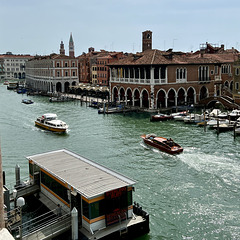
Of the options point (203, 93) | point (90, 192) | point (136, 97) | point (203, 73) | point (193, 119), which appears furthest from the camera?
point (203, 93)

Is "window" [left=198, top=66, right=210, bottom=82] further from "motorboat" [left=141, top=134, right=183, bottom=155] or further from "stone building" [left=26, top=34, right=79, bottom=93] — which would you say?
"stone building" [left=26, top=34, right=79, bottom=93]

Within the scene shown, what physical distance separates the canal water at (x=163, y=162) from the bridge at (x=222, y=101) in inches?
353

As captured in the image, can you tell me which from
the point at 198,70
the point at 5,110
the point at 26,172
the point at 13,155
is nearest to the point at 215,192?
the point at 26,172

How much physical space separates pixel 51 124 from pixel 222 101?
2027cm

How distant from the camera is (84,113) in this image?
42250mm

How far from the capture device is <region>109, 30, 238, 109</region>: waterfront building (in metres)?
42.2

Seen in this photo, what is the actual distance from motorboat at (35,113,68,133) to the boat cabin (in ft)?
52.9

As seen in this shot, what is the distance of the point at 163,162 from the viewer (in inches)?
826

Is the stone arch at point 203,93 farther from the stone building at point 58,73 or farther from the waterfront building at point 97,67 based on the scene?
the stone building at point 58,73

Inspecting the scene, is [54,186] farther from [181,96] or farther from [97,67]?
[97,67]

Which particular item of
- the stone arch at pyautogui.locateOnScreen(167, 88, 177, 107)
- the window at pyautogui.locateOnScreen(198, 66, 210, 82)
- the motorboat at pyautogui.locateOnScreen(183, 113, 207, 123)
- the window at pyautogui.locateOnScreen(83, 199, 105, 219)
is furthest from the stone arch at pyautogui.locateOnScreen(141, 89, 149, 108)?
the window at pyautogui.locateOnScreen(83, 199, 105, 219)

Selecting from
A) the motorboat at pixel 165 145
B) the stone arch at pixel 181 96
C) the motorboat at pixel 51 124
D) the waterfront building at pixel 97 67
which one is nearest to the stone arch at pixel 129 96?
the stone arch at pixel 181 96

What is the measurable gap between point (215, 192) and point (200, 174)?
7.80 feet

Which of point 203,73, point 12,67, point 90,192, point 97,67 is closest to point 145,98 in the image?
point 203,73
